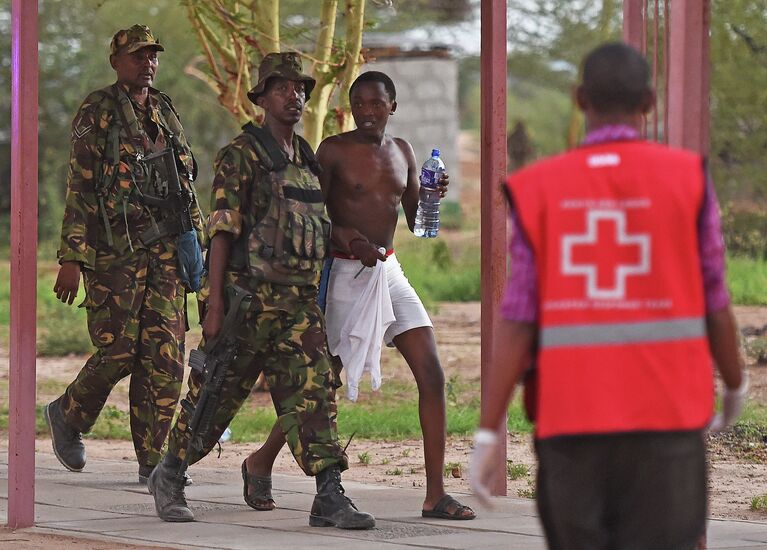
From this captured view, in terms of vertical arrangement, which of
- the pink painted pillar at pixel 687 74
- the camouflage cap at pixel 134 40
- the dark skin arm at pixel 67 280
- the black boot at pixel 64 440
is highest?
the camouflage cap at pixel 134 40

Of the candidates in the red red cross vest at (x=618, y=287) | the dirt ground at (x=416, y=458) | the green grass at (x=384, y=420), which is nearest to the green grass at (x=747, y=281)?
the dirt ground at (x=416, y=458)

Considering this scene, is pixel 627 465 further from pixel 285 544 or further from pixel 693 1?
pixel 285 544

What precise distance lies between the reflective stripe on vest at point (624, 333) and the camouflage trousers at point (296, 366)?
314 cm

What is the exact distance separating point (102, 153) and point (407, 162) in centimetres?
154

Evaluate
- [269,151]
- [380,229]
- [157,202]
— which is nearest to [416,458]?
[157,202]

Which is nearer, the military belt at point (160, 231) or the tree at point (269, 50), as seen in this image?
the military belt at point (160, 231)

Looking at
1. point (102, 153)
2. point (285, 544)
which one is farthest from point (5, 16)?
point (285, 544)

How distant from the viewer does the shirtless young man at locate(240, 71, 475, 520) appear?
22.7 ft

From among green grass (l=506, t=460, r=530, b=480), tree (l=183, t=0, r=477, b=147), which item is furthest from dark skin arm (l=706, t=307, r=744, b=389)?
tree (l=183, t=0, r=477, b=147)

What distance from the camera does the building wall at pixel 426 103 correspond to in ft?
87.3

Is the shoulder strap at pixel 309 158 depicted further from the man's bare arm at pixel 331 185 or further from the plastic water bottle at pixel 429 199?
the plastic water bottle at pixel 429 199

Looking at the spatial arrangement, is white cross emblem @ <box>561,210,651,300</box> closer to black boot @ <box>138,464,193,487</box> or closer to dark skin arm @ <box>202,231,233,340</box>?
dark skin arm @ <box>202,231,233,340</box>

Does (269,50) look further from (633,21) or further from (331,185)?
(633,21)

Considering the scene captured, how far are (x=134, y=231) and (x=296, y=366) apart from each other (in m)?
1.41
